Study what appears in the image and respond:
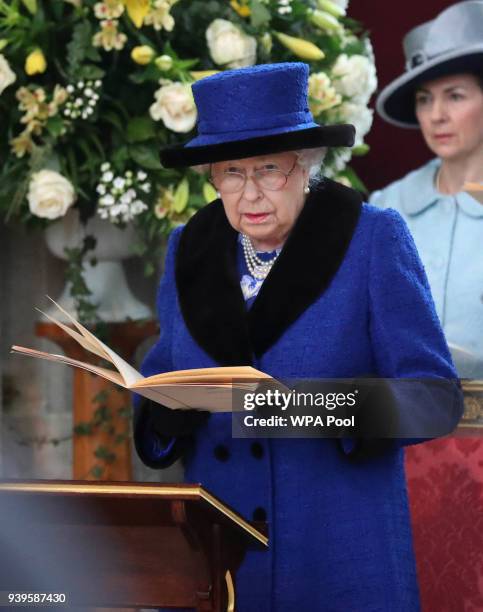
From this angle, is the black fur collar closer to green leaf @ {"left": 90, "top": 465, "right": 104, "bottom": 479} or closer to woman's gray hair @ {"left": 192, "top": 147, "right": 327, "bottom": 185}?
woman's gray hair @ {"left": 192, "top": 147, "right": 327, "bottom": 185}

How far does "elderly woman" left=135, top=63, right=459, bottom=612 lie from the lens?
226 centimetres

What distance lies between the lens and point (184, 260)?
2.48m

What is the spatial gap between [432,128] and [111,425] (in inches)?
43.8

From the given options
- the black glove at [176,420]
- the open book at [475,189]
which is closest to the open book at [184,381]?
the black glove at [176,420]

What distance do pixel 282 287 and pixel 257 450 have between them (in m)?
0.27

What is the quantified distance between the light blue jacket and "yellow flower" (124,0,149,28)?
0.84 metres

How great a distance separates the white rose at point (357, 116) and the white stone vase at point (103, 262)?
618 millimetres

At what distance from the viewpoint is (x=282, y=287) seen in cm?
233

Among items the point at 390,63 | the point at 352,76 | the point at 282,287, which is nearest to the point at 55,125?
the point at 352,76

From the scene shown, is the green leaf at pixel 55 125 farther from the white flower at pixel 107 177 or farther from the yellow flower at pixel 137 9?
the yellow flower at pixel 137 9

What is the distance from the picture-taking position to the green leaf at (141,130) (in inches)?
135

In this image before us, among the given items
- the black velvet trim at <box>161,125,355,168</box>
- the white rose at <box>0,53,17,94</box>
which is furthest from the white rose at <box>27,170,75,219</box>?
the black velvet trim at <box>161,125,355,168</box>

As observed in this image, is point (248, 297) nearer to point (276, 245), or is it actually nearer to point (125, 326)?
point (276, 245)

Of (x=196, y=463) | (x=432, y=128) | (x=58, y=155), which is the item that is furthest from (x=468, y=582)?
(x=58, y=155)
